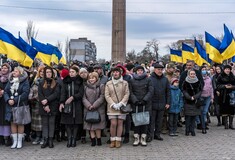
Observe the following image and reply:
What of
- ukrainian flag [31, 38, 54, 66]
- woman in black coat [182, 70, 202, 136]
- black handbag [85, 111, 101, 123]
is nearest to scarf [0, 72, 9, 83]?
black handbag [85, 111, 101, 123]

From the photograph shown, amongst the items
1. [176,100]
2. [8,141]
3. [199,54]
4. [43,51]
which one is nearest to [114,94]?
[176,100]

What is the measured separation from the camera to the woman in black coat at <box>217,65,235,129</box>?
34.1 ft

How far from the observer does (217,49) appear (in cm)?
1224

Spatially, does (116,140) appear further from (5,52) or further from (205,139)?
(5,52)

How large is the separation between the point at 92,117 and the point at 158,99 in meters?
1.81

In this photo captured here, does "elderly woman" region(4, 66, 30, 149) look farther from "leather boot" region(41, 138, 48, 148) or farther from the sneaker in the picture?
"leather boot" region(41, 138, 48, 148)

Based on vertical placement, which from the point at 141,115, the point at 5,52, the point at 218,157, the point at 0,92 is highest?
the point at 5,52

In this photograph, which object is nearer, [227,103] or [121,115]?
[121,115]

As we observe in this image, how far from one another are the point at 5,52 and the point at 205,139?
19.3 ft

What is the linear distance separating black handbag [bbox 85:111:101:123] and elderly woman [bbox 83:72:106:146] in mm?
90

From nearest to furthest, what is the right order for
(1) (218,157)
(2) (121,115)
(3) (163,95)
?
(1) (218,157) → (2) (121,115) → (3) (163,95)

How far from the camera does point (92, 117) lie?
797 cm

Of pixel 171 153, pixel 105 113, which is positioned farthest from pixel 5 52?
pixel 171 153

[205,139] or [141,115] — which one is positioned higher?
[141,115]
